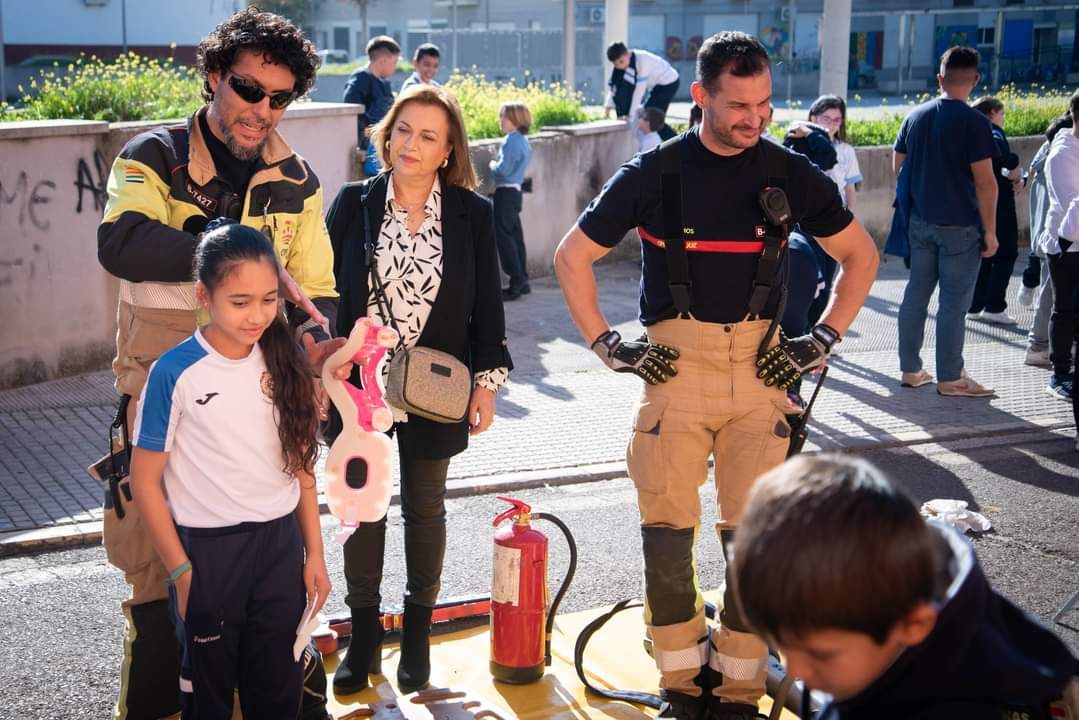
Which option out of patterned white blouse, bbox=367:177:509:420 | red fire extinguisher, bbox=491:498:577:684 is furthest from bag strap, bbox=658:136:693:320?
red fire extinguisher, bbox=491:498:577:684

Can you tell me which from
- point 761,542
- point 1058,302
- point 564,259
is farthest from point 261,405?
point 1058,302

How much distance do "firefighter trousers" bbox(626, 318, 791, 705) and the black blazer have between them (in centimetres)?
60

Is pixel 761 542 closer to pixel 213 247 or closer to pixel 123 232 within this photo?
pixel 213 247

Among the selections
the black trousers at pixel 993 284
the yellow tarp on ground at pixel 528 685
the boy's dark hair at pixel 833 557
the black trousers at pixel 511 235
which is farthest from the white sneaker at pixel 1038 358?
the boy's dark hair at pixel 833 557

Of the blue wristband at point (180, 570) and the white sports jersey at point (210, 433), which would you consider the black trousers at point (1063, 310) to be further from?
the blue wristband at point (180, 570)

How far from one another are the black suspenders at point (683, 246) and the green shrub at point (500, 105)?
905 centimetres

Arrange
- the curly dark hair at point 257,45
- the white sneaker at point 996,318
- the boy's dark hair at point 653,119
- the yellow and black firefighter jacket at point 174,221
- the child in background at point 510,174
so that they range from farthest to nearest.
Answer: the boy's dark hair at point 653,119 → the child in background at point 510,174 → the white sneaker at point 996,318 → the curly dark hair at point 257,45 → the yellow and black firefighter jacket at point 174,221

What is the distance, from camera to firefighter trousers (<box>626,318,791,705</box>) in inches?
165

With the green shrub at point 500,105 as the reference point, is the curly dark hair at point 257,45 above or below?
above

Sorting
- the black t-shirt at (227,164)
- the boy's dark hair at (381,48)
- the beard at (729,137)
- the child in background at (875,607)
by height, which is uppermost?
the boy's dark hair at (381,48)

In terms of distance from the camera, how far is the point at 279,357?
346cm

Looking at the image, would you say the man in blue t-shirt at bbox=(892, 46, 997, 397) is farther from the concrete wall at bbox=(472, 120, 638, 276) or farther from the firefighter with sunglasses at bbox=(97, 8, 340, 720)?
the firefighter with sunglasses at bbox=(97, 8, 340, 720)

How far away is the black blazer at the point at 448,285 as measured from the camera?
4.33 meters

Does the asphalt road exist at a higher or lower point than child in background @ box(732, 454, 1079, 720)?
lower
